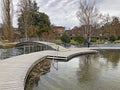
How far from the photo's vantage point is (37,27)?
38688mm

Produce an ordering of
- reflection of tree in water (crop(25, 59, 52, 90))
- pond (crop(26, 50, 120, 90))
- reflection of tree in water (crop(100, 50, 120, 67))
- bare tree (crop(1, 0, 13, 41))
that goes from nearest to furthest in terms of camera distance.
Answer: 1. pond (crop(26, 50, 120, 90))
2. reflection of tree in water (crop(25, 59, 52, 90))
3. reflection of tree in water (crop(100, 50, 120, 67))
4. bare tree (crop(1, 0, 13, 41))

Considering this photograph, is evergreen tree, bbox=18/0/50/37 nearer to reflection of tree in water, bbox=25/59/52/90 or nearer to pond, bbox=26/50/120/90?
reflection of tree in water, bbox=25/59/52/90

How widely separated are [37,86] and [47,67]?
431 centimetres

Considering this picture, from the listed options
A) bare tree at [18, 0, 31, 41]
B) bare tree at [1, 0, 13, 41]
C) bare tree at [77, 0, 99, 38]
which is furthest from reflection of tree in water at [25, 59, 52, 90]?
bare tree at [77, 0, 99, 38]

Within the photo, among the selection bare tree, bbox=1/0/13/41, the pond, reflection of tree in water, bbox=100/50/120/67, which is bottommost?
the pond

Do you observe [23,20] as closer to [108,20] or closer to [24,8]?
[24,8]

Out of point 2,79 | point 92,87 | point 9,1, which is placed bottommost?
point 92,87

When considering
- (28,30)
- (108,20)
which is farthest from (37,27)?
(108,20)

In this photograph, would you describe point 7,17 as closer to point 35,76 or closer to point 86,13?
point 86,13

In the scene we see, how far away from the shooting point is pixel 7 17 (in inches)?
1238

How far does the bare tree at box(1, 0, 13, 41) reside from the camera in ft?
103

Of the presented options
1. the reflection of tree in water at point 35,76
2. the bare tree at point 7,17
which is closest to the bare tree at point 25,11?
the bare tree at point 7,17

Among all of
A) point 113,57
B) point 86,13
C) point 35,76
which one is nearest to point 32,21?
point 86,13

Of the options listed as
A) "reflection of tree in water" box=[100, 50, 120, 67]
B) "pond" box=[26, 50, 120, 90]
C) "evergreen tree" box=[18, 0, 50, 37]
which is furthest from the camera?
"evergreen tree" box=[18, 0, 50, 37]
